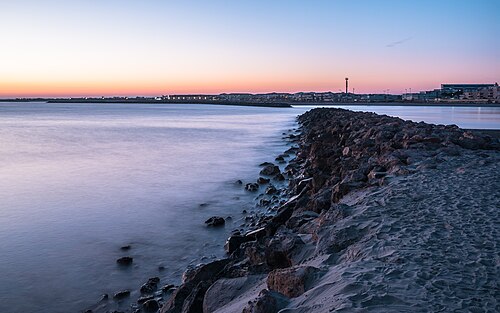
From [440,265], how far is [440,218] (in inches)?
53.0

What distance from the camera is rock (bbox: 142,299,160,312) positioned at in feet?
15.2

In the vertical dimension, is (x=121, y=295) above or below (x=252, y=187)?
below

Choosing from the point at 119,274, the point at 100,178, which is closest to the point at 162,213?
the point at 119,274

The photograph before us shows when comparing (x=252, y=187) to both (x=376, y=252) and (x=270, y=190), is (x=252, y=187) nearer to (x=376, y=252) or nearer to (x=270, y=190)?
(x=270, y=190)

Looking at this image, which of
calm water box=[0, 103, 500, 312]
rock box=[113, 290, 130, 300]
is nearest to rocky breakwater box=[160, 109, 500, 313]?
rock box=[113, 290, 130, 300]

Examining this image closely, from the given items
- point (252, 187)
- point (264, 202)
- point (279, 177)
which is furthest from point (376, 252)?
point (279, 177)

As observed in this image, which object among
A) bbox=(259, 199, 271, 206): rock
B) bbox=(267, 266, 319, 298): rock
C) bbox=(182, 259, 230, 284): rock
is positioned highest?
bbox=(267, 266, 319, 298): rock

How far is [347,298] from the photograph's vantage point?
2.67 m

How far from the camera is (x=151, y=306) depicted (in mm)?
4668

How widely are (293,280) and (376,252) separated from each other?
2.75ft

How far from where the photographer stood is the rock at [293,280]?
3.07 metres

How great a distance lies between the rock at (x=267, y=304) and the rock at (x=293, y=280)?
199 millimetres

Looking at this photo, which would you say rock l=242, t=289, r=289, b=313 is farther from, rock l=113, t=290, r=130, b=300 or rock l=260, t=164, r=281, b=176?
rock l=260, t=164, r=281, b=176

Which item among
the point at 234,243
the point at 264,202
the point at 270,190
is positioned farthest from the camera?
the point at 270,190
